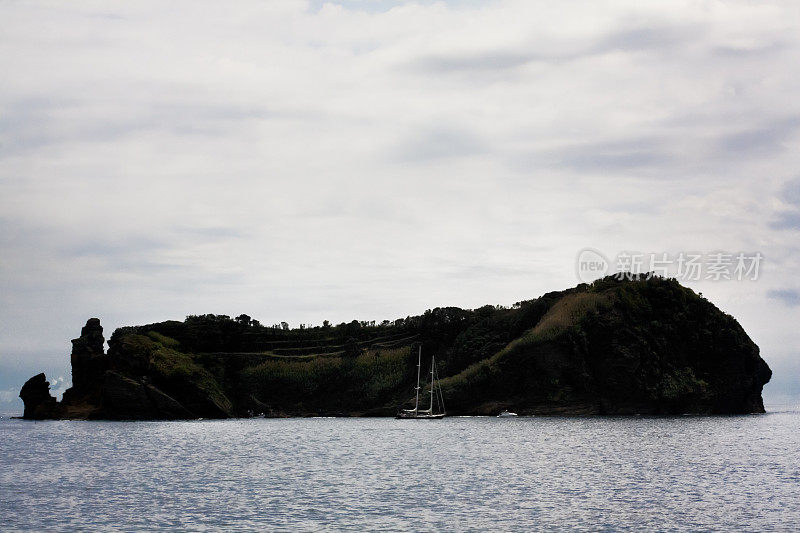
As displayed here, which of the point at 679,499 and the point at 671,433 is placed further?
the point at 671,433

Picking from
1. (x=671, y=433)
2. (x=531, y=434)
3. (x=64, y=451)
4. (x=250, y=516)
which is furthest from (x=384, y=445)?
(x=250, y=516)

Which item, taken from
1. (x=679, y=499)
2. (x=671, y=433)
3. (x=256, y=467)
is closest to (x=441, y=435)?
(x=671, y=433)

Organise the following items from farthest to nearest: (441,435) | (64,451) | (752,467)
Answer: (441,435) → (64,451) → (752,467)

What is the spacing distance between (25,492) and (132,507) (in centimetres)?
1383

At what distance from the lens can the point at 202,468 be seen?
84312mm

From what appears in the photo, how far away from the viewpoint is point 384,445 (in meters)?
110

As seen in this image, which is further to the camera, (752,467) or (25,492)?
(752,467)

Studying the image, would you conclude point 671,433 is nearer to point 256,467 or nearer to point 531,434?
point 531,434

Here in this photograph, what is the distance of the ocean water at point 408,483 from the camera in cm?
5331

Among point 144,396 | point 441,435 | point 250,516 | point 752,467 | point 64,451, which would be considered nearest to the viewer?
point 250,516

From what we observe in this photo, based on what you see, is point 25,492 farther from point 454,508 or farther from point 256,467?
point 454,508

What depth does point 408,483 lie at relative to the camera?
2751 inches

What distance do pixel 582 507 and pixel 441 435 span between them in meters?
69.9

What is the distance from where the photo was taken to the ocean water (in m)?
53.3
